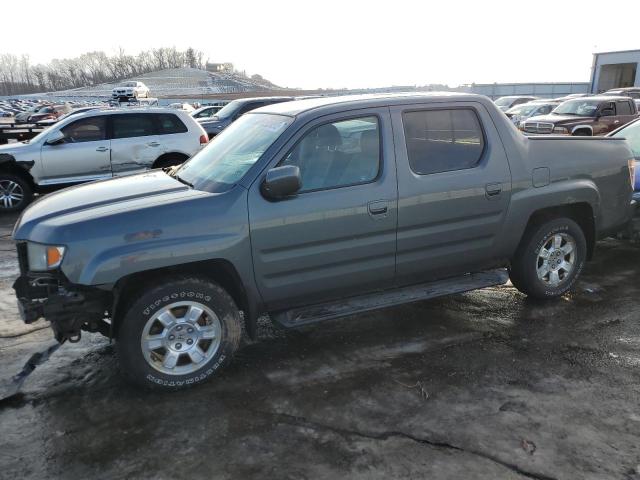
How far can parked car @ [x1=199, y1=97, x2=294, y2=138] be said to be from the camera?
46.2 ft

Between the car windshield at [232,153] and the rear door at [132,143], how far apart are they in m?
5.61

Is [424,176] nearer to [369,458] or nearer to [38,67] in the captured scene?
[369,458]

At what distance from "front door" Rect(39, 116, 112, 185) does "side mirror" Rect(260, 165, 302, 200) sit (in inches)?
274

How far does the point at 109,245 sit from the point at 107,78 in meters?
146

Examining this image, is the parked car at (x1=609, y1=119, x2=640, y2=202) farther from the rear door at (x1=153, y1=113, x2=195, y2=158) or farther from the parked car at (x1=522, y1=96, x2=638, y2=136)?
the parked car at (x1=522, y1=96, x2=638, y2=136)

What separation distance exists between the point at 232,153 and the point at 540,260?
294 cm

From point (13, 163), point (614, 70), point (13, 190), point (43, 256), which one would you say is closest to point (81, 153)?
point (13, 163)

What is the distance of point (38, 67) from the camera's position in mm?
144125

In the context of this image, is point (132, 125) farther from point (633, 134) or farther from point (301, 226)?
point (633, 134)

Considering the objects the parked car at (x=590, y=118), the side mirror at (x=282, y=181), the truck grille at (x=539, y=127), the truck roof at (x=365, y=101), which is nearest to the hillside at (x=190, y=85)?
the truck grille at (x=539, y=127)

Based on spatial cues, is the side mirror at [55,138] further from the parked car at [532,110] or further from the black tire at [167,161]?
the parked car at [532,110]

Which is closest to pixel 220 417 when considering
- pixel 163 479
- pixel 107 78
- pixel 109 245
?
pixel 163 479

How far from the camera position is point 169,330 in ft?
11.7

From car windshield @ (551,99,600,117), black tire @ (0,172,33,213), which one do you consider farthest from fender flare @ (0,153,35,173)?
car windshield @ (551,99,600,117)
